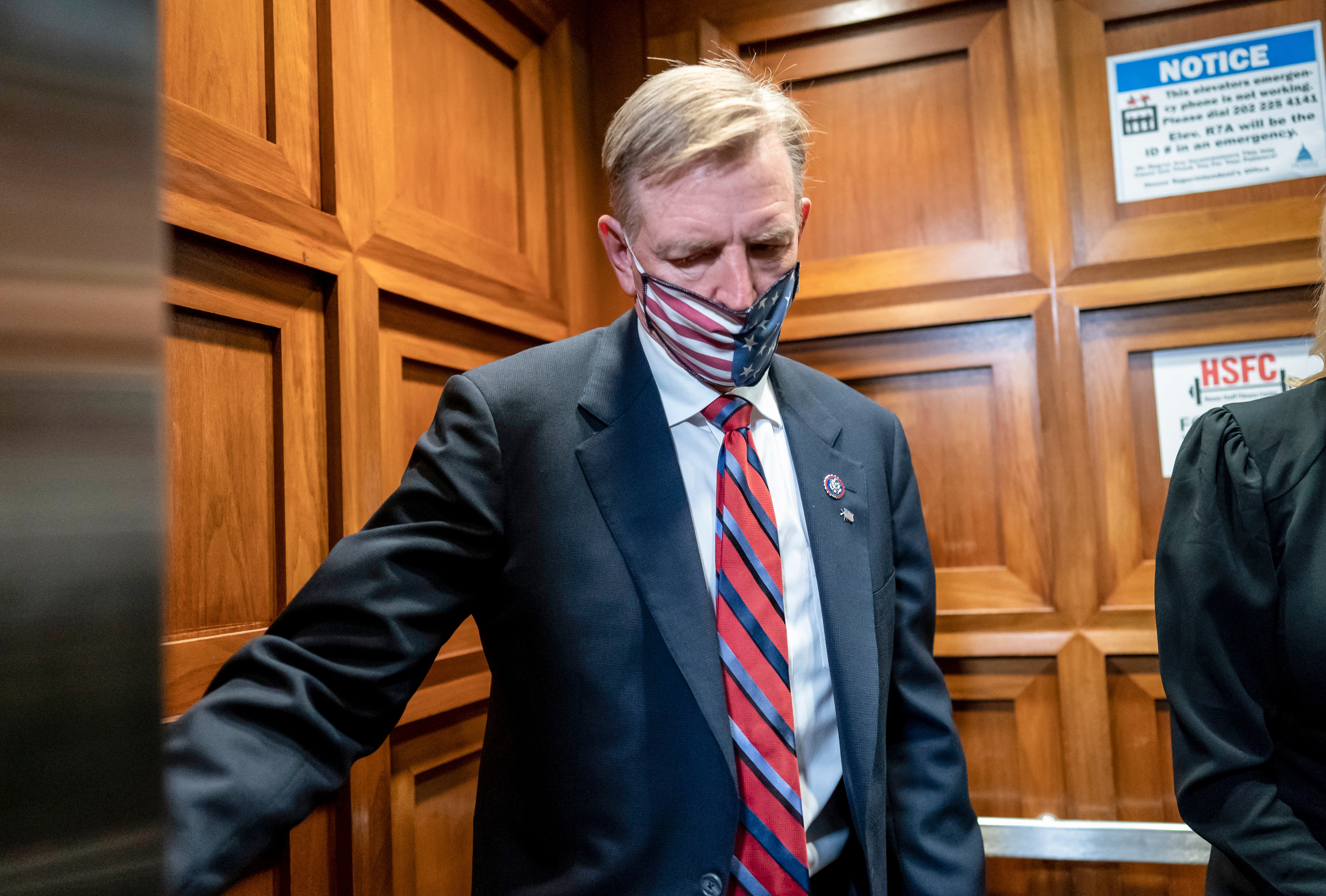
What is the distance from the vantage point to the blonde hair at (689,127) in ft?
3.25

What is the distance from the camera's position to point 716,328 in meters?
0.99

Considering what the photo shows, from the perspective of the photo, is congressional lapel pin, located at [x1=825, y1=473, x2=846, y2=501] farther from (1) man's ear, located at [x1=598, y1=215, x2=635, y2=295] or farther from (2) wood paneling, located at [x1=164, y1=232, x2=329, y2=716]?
(2) wood paneling, located at [x1=164, y1=232, x2=329, y2=716]

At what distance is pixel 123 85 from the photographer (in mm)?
180

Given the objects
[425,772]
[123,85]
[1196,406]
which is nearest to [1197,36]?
[1196,406]

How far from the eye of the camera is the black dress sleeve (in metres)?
1.07

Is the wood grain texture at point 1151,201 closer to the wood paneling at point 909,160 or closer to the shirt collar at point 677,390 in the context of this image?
the wood paneling at point 909,160

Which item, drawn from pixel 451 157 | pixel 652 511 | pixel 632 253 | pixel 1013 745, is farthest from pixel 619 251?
pixel 1013 745

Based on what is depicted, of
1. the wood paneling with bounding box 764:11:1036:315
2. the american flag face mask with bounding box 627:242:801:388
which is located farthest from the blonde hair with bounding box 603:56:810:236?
the wood paneling with bounding box 764:11:1036:315

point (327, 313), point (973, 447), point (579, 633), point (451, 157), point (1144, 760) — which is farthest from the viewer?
point (973, 447)

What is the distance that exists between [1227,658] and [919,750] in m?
0.40

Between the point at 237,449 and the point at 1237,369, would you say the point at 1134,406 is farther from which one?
the point at 237,449

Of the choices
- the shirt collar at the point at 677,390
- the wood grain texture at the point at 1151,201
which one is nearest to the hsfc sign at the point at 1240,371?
the wood grain texture at the point at 1151,201

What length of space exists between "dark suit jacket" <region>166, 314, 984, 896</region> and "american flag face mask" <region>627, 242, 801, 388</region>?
0.07 meters

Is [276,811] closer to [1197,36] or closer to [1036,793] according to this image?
[1036,793]
